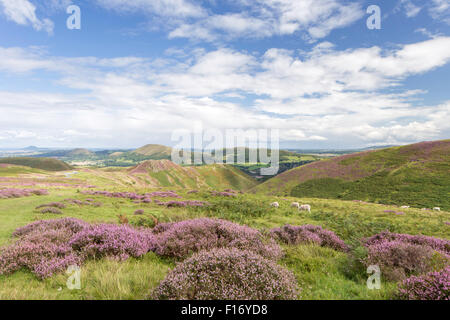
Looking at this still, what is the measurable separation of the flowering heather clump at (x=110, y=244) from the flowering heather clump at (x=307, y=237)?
591 centimetres

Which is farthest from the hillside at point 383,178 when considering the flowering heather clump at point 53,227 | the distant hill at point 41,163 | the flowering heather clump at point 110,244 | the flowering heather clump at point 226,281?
the distant hill at point 41,163

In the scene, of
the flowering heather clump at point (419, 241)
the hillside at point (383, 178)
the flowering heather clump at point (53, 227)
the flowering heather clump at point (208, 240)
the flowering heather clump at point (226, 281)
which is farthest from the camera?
the hillside at point (383, 178)

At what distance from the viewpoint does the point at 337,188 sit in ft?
227

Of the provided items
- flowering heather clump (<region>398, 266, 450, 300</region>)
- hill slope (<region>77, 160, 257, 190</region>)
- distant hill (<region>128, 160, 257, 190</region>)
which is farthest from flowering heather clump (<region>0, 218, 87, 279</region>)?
distant hill (<region>128, 160, 257, 190</region>)

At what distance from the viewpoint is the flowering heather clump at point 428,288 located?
4.23m

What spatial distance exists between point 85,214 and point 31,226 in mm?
6617

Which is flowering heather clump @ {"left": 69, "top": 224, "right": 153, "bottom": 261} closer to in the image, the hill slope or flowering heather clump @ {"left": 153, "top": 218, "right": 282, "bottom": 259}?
flowering heather clump @ {"left": 153, "top": 218, "right": 282, "bottom": 259}

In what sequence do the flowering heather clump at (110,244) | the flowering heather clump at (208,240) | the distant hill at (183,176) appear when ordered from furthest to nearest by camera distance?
the distant hill at (183,176)
the flowering heather clump at (208,240)
the flowering heather clump at (110,244)

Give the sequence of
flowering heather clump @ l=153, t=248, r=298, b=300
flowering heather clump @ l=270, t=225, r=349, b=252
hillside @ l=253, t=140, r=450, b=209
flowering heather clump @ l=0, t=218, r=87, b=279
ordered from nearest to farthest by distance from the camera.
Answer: flowering heather clump @ l=153, t=248, r=298, b=300
flowering heather clump @ l=0, t=218, r=87, b=279
flowering heather clump @ l=270, t=225, r=349, b=252
hillside @ l=253, t=140, r=450, b=209

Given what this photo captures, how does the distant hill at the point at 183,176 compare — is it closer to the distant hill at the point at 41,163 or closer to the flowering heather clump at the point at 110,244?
the flowering heather clump at the point at 110,244

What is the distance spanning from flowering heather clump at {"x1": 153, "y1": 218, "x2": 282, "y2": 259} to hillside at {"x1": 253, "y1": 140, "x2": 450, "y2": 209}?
2202 inches

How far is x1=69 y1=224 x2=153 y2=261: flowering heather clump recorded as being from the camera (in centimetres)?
692

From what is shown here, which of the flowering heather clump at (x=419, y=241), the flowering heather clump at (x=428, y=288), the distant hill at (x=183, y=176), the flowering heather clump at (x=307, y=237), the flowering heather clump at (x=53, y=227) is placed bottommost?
the distant hill at (x=183, y=176)
